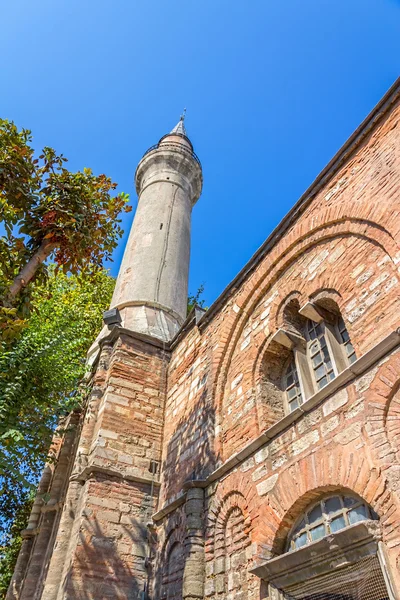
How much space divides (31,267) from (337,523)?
3.86 meters

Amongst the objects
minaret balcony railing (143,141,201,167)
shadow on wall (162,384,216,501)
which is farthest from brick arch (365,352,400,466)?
minaret balcony railing (143,141,201,167)

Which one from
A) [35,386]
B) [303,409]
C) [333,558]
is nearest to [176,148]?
[35,386]

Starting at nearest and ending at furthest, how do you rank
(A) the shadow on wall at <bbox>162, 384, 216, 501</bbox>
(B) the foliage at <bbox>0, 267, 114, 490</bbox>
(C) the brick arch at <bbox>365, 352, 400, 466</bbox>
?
(C) the brick arch at <bbox>365, 352, 400, 466</bbox> → (A) the shadow on wall at <bbox>162, 384, 216, 501</bbox> → (B) the foliage at <bbox>0, 267, 114, 490</bbox>

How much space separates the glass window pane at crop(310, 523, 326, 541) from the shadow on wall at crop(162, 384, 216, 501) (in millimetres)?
1799

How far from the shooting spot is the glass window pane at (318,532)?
3625 mm

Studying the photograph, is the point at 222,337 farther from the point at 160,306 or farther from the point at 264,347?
the point at 160,306

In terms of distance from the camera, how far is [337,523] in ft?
11.5

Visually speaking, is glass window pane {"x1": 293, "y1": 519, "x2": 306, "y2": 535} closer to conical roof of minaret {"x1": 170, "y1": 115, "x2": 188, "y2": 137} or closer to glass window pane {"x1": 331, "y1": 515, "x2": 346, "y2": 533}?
glass window pane {"x1": 331, "y1": 515, "x2": 346, "y2": 533}

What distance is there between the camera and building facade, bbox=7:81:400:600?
11.2ft

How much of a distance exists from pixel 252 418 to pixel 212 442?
33.1 inches

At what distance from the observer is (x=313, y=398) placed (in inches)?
159

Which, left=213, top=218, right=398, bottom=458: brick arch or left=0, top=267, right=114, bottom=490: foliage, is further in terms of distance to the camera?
left=0, top=267, right=114, bottom=490: foliage

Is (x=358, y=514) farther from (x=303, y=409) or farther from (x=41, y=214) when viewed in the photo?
(x=41, y=214)

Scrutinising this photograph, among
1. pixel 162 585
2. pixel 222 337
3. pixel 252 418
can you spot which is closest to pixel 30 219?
pixel 222 337
